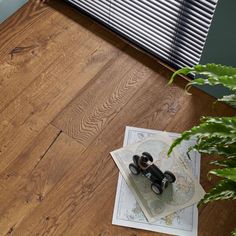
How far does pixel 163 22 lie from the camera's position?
5.41 ft

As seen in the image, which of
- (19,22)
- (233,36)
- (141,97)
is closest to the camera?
(233,36)

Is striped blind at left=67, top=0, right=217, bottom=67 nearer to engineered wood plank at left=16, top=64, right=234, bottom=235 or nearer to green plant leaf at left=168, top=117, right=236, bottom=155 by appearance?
engineered wood plank at left=16, top=64, right=234, bottom=235

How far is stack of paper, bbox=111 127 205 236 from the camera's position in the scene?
1.44 m

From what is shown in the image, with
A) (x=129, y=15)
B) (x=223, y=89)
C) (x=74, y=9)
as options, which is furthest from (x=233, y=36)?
(x=74, y=9)

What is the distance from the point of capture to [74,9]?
1.92 metres

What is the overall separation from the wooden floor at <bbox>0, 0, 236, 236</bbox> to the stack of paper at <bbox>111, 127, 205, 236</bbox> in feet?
0.10

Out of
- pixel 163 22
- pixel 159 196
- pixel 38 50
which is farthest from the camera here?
pixel 38 50

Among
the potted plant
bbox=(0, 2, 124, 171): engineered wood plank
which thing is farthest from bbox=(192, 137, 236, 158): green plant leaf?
bbox=(0, 2, 124, 171): engineered wood plank

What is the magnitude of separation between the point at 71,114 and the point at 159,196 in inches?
17.7

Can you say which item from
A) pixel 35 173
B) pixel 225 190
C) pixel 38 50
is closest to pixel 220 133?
pixel 225 190

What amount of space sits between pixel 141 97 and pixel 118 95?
9 centimetres

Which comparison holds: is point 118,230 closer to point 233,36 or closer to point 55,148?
point 55,148

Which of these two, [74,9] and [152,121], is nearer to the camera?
[152,121]

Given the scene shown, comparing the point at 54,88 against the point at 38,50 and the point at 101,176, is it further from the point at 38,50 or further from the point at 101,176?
the point at 101,176
